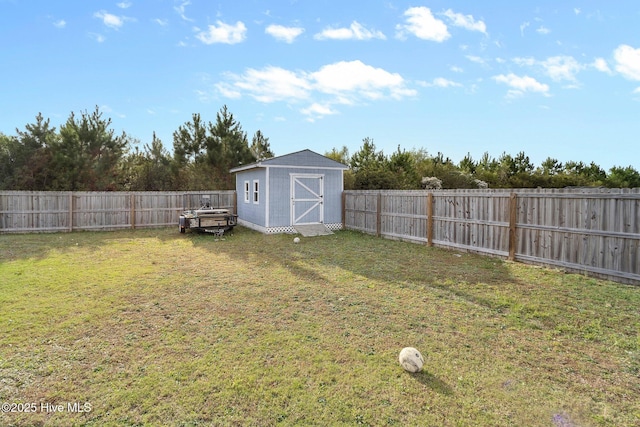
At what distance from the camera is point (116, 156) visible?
1805cm

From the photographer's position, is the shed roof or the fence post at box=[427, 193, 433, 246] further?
the shed roof

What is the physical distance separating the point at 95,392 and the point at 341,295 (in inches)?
130

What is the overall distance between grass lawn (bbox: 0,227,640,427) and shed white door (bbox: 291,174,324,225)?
6149 mm

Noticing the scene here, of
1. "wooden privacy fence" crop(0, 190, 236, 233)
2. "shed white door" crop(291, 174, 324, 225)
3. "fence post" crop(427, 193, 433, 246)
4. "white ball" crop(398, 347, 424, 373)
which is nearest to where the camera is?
"white ball" crop(398, 347, 424, 373)

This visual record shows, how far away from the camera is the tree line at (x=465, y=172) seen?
21188 millimetres

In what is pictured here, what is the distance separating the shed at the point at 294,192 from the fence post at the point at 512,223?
687cm

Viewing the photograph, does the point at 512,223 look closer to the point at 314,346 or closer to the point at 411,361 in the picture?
the point at 411,361

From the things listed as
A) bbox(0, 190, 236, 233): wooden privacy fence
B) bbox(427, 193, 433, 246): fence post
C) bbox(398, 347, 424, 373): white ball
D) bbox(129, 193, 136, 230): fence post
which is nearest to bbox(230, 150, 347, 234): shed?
bbox(0, 190, 236, 233): wooden privacy fence

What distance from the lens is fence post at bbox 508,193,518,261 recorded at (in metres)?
7.65

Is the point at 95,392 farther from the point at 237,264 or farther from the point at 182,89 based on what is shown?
the point at 182,89

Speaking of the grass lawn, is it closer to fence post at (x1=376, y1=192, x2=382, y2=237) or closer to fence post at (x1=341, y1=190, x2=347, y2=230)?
fence post at (x1=376, y1=192, x2=382, y2=237)

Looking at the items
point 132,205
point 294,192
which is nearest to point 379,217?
point 294,192

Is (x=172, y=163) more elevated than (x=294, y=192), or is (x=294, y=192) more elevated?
(x=172, y=163)

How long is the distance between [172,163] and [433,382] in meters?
20.9
